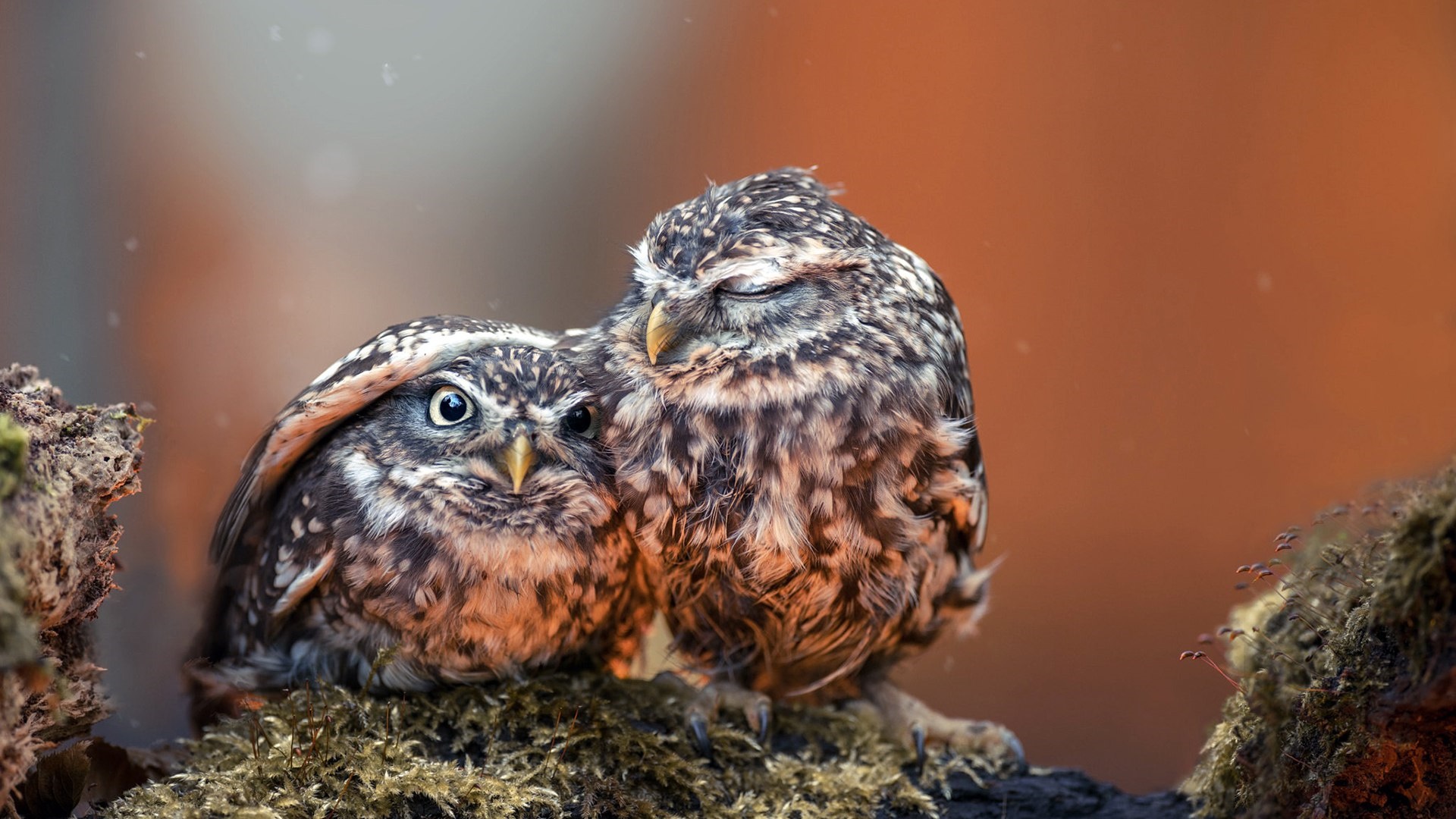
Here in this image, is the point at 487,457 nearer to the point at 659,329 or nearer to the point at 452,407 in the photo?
the point at 452,407

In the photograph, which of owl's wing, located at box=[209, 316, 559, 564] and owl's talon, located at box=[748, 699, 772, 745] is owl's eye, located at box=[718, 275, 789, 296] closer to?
owl's wing, located at box=[209, 316, 559, 564]

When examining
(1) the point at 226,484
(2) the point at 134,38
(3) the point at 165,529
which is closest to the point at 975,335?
(1) the point at 226,484

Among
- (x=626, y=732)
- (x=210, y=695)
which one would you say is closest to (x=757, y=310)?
(x=626, y=732)

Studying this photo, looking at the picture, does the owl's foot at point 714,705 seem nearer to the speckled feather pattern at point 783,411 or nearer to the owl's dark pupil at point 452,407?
the speckled feather pattern at point 783,411

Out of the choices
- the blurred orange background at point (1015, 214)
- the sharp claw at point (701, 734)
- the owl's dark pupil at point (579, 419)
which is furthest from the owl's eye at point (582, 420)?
the blurred orange background at point (1015, 214)

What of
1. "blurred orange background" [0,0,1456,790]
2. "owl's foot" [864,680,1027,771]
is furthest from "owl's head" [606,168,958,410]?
"blurred orange background" [0,0,1456,790]

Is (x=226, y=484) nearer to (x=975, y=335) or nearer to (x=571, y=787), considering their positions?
(x=571, y=787)

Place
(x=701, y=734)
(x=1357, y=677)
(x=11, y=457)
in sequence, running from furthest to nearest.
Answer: (x=701, y=734)
(x=1357, y=677)
(x=11, y=457)
